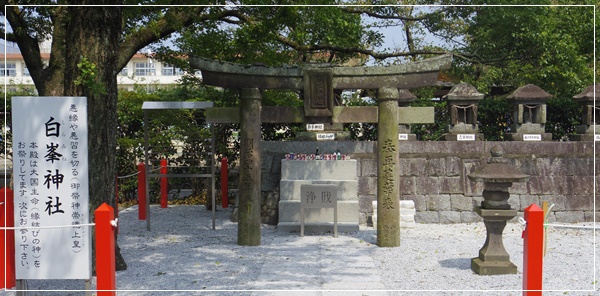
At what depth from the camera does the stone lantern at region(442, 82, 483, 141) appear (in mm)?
12578

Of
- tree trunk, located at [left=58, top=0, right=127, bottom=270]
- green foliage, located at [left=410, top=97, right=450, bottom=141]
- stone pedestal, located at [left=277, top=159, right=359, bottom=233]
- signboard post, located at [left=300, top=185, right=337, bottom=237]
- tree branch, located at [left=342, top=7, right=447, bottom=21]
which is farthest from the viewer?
green foliage, located at [left=410, top=97, right=450, bottom=141]

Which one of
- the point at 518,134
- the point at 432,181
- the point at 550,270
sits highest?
the point at 518,134

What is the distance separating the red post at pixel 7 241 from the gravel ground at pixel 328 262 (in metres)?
0.39

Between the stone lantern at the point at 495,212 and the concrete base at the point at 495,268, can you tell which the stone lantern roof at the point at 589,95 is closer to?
the stone lantern at the point at 495,212

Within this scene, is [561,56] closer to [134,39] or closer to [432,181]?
[432,181]

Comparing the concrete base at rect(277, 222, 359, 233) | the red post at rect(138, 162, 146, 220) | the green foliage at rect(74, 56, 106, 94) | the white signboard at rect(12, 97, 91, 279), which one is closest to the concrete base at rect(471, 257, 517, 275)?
the concrete base at rect(277, 222, 359, 233)

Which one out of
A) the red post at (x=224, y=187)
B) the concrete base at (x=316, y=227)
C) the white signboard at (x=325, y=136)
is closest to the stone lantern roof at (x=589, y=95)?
the white signboard at (x=325, y=136)

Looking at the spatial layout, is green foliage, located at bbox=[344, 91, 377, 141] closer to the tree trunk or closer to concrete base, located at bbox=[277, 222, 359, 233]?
concrete base, located at bbox=[277, 222, 359, 233]

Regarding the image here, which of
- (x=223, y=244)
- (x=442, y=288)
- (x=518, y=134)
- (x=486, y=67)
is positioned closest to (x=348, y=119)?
(x=223, y=244)

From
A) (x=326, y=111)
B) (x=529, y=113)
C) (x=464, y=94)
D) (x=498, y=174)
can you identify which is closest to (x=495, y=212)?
(x=498, y=174)

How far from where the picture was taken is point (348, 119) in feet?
32.3

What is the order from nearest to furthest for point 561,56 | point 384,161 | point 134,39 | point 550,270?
point 550,270 → point 384,161 → point 134,39 → point 561,56

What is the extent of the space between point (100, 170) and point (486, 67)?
14.8 meters

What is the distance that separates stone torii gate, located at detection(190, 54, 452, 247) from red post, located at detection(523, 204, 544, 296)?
432 cm
